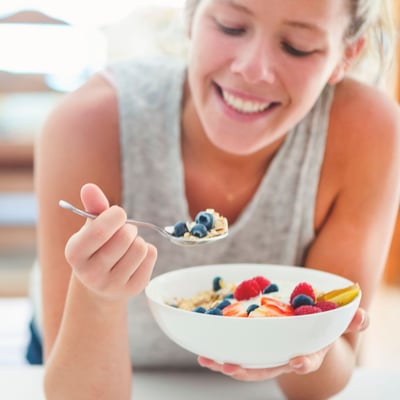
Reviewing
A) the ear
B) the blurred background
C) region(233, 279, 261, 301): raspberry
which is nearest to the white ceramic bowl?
region(233, 279, 261, 301): raspberry

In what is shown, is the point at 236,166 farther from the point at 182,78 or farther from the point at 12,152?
the point at 12,152

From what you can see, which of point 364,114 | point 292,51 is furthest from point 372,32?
point 292,51

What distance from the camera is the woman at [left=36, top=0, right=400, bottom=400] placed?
99 centimetres

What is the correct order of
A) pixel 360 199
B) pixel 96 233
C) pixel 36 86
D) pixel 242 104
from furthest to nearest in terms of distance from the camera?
pixel 36 86, pixel 360 199, pixel 242 104, pixel 96 233

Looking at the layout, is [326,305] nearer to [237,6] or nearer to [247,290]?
[247,290]

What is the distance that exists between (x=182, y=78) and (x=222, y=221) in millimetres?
394

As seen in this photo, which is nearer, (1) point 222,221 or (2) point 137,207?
(1) point 222,221

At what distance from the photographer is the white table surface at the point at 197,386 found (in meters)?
1.05

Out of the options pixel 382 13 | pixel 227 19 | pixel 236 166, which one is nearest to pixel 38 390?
pixel 236 166

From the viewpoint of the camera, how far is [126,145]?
1168 mm

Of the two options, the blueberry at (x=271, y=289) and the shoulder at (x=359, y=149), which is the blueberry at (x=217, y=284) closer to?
the blueberry at (x=271, y=289)

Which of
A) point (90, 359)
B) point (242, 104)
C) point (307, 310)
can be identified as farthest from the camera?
point (242, 104)

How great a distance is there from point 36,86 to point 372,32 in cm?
243

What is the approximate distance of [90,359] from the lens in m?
0.95
